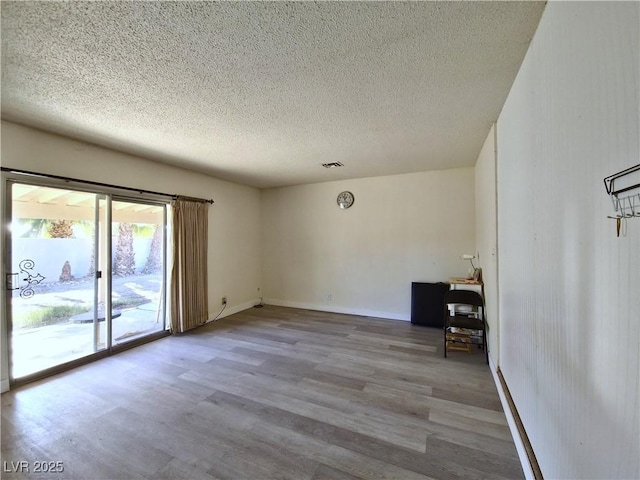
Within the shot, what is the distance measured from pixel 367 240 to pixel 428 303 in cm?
143

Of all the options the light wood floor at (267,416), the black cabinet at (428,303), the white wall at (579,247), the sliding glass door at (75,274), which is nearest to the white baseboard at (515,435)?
the light wood floor at (267,416)

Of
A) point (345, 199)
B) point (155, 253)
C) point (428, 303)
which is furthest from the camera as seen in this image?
point (345, 199)

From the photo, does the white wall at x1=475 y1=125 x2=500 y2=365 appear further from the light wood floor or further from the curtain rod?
the curtain rod

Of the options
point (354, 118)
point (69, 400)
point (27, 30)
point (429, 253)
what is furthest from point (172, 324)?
point (429, 253)

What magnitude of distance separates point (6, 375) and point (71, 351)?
1.74ft

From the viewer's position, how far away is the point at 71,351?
9.25 ft

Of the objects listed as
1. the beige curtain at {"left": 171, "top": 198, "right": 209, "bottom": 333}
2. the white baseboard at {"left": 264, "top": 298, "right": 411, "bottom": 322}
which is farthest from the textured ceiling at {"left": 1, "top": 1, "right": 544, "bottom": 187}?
the white baseboard at {"left": 264, "top": 298, "right": 411, "bottom": 322}

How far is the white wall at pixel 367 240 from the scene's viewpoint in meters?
4.04

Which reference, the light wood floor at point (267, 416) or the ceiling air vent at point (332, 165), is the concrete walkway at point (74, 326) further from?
the ceiling air vent at point (332, 165)

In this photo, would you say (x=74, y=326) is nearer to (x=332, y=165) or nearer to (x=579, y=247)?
(x=332, y=165)

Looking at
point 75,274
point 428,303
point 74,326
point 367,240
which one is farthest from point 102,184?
point 428,303

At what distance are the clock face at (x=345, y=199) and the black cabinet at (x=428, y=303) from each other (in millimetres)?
1785

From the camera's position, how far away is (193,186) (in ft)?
13.3

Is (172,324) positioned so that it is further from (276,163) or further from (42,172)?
(276,163)
